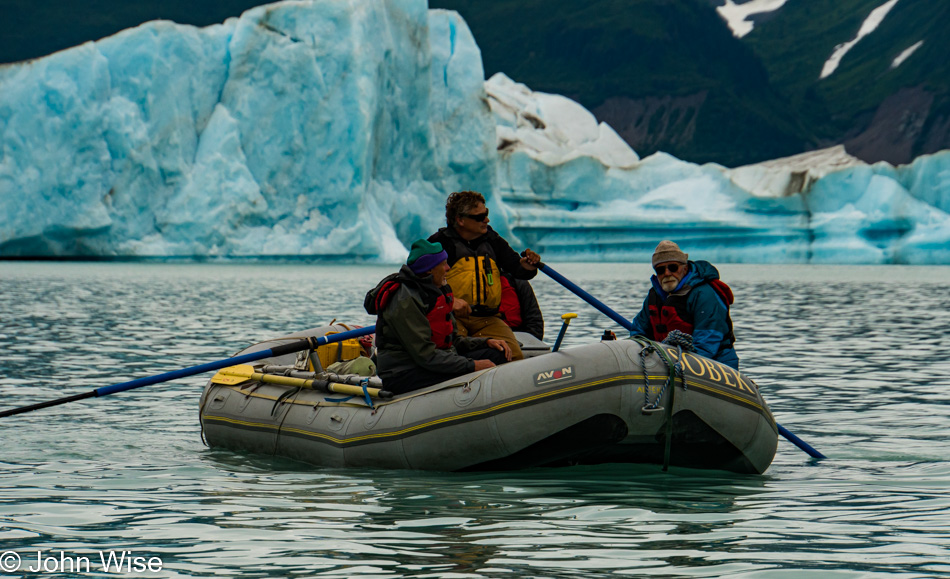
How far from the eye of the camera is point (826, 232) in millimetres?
45281

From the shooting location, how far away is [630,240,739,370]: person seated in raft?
6.11m

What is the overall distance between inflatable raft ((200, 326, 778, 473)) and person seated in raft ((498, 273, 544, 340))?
145cm

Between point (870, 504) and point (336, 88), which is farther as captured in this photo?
point (336, 88)

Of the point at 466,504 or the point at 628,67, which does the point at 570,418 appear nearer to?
the point at 466,504

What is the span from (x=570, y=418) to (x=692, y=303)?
108cm

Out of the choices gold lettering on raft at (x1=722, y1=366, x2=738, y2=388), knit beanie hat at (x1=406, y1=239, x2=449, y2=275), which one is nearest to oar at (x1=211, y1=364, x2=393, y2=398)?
knit beanie hat at (x1=406, y1=239, x2=449, y2=275)

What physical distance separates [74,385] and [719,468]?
6340 mm

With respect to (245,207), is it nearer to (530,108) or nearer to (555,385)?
(530,108)

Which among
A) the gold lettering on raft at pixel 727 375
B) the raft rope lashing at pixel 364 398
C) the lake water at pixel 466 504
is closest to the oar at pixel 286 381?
the raft rope lashing at pixel 364 398

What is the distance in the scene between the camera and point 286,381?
6848 millimetres

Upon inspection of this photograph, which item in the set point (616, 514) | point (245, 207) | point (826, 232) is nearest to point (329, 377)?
point (616, 514)

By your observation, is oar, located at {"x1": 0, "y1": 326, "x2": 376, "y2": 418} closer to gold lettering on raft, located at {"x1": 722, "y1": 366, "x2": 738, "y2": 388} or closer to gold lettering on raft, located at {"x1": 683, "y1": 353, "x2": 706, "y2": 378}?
gold lettering on raft, located at {"x1": 683, "y1": 353, "x2": 706, "y2": 378}

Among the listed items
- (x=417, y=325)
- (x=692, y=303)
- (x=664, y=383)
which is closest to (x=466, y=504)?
(x=417, y=325)

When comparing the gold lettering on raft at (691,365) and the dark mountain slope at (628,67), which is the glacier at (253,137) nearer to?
the gold lettering on raft at (691,365)
